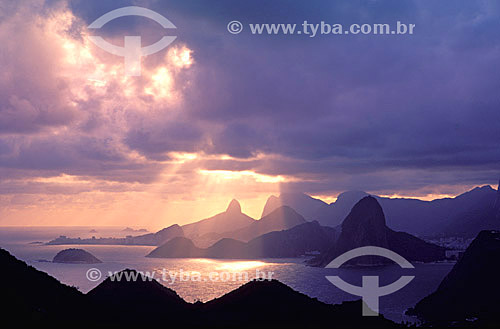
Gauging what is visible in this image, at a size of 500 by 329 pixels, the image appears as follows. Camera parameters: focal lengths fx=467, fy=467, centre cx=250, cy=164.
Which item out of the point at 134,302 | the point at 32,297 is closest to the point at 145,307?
the point at 134,302

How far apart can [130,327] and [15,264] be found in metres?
21.6

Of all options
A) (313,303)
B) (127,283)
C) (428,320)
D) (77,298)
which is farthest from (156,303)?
(428,320)

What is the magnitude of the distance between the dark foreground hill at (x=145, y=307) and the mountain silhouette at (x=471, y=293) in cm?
7132

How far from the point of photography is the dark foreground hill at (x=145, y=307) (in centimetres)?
6153

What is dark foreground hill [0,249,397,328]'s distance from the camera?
61.5 metres

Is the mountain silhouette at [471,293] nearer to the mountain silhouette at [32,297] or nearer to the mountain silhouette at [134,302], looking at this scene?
the mountain silhouette at [134,302]

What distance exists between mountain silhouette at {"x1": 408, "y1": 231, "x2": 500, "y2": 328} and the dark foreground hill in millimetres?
71320

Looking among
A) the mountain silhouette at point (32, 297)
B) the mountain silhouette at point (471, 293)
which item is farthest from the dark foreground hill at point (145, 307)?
the mountain silhouette at point (471, 293)

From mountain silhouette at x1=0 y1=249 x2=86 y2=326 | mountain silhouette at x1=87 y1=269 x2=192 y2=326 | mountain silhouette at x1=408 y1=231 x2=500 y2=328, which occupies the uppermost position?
mountain silhouette at x1=0 y1=249 x2=86 y2=326

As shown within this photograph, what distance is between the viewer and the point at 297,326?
7038 cm

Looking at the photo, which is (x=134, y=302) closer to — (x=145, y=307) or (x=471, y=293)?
(x=145, y=307)

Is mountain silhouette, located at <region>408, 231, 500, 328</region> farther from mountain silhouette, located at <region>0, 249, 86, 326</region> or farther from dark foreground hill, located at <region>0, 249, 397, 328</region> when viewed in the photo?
mountain silhouette, located at <region>0, 249, 86, 326</region>

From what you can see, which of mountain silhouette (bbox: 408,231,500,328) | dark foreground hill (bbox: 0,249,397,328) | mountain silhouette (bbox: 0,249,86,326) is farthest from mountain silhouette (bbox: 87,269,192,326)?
mountain silhouette (bbox: 408,231,500,328)

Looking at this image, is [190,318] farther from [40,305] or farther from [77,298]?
[40,305]
